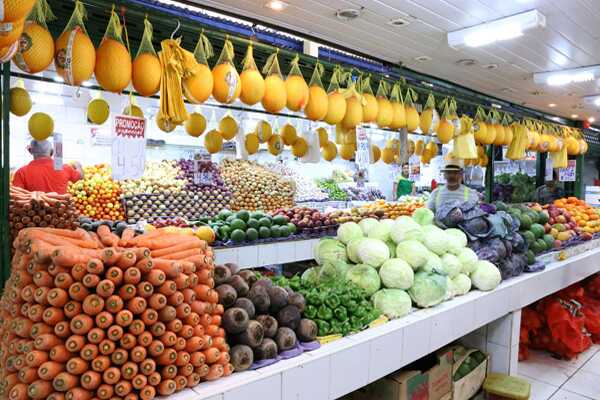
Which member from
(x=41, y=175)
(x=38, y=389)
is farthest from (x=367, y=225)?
(x=41, y=175)

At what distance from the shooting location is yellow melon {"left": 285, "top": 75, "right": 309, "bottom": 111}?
11.5 feet

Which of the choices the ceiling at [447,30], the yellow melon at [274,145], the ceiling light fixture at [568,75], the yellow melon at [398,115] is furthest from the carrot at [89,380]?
the ceiling light fixture at [568,75]

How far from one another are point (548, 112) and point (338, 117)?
7.90m

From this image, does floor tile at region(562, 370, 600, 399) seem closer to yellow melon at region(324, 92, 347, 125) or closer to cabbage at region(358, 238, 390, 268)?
cabbage at region(358, 238, 390, 268)

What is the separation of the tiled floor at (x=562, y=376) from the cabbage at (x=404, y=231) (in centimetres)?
212

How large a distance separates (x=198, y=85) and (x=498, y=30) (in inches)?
113

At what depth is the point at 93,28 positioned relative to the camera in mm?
3064

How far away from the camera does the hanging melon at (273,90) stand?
3363 mm

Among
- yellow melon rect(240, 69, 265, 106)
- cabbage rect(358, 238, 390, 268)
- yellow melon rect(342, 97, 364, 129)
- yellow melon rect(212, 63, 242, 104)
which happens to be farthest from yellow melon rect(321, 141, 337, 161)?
cabbage rect(358, 238, 390, 268)

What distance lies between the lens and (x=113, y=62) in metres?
2.46

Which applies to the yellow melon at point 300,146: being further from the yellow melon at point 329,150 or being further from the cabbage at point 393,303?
the cabbage at point 393,303

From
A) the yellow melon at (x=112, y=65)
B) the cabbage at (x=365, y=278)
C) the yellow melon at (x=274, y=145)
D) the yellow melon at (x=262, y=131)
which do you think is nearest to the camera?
the yellow melon at (x=112, y=65)

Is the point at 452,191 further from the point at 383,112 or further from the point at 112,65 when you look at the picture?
the point at 112,65

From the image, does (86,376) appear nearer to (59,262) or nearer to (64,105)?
(59,262)
